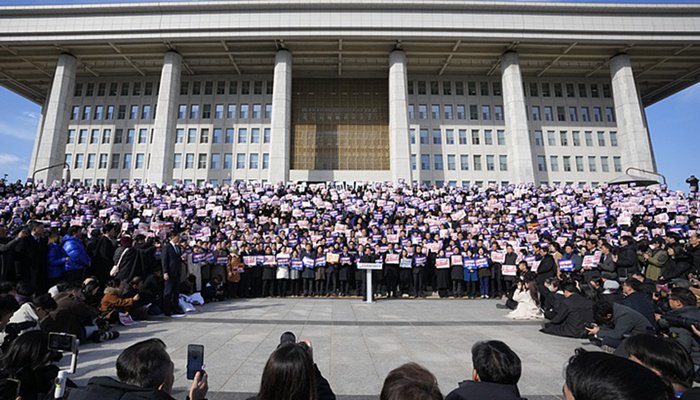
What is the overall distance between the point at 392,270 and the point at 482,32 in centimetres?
3562

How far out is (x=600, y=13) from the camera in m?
41.2

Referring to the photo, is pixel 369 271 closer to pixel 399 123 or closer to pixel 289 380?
pixel 289 380

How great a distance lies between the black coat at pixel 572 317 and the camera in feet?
26.8

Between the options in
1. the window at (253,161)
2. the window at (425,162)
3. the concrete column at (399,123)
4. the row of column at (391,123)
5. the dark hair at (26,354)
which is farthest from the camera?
the window at (425,162)

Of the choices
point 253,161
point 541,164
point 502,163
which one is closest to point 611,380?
point 253,161

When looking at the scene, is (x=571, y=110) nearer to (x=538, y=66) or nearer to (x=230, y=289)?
(x=538, y=66)

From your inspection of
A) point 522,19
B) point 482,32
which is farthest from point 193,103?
point 522,19

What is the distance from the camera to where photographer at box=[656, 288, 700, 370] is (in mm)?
5663

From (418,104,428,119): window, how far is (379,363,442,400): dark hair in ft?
165

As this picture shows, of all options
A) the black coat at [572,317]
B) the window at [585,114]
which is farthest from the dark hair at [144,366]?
the window at [585,114]

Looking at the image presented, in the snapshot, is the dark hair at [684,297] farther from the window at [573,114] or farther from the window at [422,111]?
the window at [573,114]

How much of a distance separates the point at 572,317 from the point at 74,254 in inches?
478

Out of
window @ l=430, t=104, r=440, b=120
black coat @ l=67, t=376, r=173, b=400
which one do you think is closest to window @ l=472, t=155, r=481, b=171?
window @ l=430, t=104, r=440, b=120

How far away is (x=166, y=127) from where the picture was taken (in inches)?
1583
